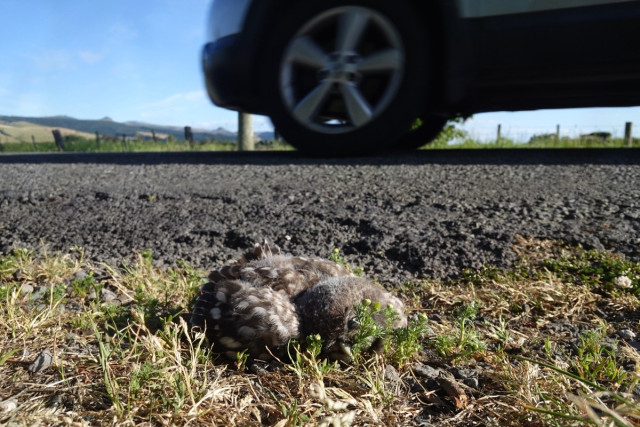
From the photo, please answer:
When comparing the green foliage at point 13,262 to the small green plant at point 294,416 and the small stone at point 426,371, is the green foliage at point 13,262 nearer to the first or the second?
the small green plant at point 294,416

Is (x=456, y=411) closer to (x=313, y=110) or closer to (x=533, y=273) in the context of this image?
(x=533, y=273)

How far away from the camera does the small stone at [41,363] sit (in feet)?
5.73

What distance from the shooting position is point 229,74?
17.6ft

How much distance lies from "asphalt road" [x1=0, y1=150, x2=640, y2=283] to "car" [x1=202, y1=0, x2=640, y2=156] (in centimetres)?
59

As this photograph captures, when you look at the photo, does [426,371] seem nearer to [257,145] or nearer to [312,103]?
[312,103]

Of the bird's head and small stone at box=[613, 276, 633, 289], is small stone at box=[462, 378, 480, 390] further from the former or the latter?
small stone at box=[613, 276, 633, 289]

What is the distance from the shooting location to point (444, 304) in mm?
2396

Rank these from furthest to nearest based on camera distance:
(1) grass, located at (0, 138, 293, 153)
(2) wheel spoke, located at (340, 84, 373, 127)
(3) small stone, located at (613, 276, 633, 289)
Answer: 1. (1) grass, located at (0, 138, 293, 153)
2. (2) wheel spoke, located at (340, 84, 373, 127)
3. (3) small stone, located at (613, 276, 633, 289)

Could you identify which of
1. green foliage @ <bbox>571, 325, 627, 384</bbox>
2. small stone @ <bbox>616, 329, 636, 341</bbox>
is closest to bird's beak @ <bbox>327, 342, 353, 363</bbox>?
green foliage @ <bbox>571, 325, 627, 384</bbox>

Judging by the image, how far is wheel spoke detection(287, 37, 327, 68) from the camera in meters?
4.91

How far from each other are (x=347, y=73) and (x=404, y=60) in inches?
22.9

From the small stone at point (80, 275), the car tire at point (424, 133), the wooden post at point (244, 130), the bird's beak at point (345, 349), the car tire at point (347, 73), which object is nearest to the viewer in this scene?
the bird's beak at point (345, 349)

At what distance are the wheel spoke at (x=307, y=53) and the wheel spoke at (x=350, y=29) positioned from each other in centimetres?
A: 20

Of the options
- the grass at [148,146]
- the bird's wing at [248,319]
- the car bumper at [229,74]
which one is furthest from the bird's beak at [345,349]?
the grass at [148,146]
